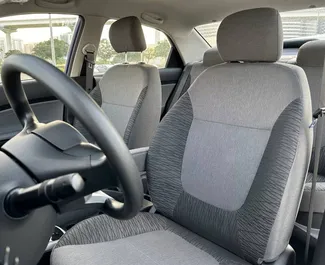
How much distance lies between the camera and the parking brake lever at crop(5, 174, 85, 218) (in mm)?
631

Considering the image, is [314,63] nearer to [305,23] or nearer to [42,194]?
[305,23]

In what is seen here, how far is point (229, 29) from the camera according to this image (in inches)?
52.7

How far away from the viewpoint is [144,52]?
8.00ft

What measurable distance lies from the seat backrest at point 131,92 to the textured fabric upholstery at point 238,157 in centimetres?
63

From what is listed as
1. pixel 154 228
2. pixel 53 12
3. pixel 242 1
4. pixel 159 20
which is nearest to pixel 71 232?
pixel 154 228

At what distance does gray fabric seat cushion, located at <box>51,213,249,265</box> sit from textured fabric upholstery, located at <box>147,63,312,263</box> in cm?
4

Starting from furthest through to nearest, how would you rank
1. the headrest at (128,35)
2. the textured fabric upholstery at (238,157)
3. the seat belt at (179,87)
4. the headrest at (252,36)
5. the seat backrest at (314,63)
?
the seat belt at (179,87)
the headrest at (128,35)
the seat backrest at (314,63)
the headrest at (252,36)
the textured fabric upholstery at (238,157)

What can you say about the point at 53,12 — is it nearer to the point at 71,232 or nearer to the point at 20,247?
the point at 71,232

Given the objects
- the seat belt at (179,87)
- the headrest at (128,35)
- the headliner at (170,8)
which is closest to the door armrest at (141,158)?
the headrest at (128,35)

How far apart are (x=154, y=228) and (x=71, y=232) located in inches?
10.8

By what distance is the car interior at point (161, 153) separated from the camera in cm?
69

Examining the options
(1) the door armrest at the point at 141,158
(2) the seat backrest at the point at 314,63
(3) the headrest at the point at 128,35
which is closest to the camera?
(1) the door armrest at the point at 141,158

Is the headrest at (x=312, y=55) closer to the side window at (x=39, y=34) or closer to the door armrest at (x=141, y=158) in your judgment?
the door armrest at (x=141, y=158)

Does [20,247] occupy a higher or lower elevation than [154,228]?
higher
